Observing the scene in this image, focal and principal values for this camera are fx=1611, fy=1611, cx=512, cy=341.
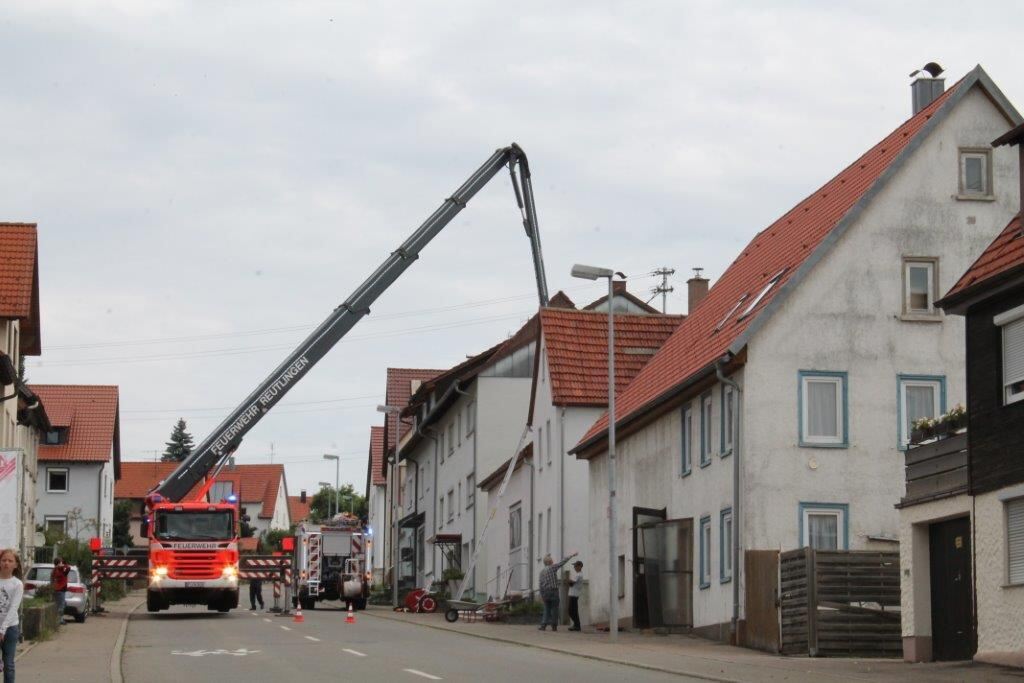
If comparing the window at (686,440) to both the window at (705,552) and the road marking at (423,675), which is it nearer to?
the window at (705,552)

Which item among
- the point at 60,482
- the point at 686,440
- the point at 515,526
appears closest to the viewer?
the point at 686,440

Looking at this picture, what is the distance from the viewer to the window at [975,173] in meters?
30.8

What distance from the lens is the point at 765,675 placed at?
2091cm

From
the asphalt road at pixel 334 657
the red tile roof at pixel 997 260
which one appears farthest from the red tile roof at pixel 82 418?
the red tile roof at pixel 997 260

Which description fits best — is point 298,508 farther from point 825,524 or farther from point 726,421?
point 825,524

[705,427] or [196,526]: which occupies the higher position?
[705,427]

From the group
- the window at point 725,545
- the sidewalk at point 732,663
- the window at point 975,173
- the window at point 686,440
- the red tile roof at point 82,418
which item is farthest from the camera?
the red tile roof at point 82,418

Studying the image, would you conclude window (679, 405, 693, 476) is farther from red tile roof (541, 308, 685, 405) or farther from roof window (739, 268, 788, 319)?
red tile roof (541, 308, 685, 405)

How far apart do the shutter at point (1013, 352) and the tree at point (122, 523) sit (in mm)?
88037

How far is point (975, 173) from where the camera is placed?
3100 centimetres

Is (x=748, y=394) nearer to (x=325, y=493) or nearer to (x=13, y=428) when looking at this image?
(x=13, y=428)

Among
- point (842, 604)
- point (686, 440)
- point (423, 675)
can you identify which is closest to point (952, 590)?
point (842, 604)

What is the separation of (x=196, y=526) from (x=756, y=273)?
1551 cm

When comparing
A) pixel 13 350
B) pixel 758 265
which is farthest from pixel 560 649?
pixel 13 350
